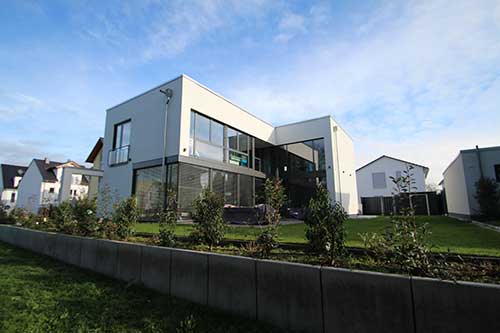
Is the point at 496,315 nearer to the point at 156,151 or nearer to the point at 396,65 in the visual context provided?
the point at 396,65

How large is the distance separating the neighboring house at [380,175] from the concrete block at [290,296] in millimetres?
28254

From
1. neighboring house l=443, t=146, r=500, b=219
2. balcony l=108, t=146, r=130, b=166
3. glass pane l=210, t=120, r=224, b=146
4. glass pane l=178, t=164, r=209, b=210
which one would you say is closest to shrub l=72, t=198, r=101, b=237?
glass pane l=178, t=164, r=209, b=210

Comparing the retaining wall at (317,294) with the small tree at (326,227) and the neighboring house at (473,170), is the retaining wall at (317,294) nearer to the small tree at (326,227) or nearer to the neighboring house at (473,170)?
the small tree at (326,227)

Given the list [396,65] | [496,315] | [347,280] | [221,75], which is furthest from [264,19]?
[496,315]

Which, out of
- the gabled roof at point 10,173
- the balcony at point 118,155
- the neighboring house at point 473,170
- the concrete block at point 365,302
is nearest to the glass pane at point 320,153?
the neighboring house at point 473,170

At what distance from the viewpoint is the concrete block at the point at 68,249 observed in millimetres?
5121

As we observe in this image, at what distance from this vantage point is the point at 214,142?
43.0ft

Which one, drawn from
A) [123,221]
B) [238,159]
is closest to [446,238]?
[123,221]

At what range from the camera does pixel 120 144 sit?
14164 millimetres

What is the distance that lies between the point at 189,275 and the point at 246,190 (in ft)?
38.9

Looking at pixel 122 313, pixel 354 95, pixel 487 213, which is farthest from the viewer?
pixel 487 213

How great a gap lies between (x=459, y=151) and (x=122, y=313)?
16101 mm

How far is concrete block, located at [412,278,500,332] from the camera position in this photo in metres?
1.62

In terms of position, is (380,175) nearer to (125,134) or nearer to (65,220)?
(125,134)
